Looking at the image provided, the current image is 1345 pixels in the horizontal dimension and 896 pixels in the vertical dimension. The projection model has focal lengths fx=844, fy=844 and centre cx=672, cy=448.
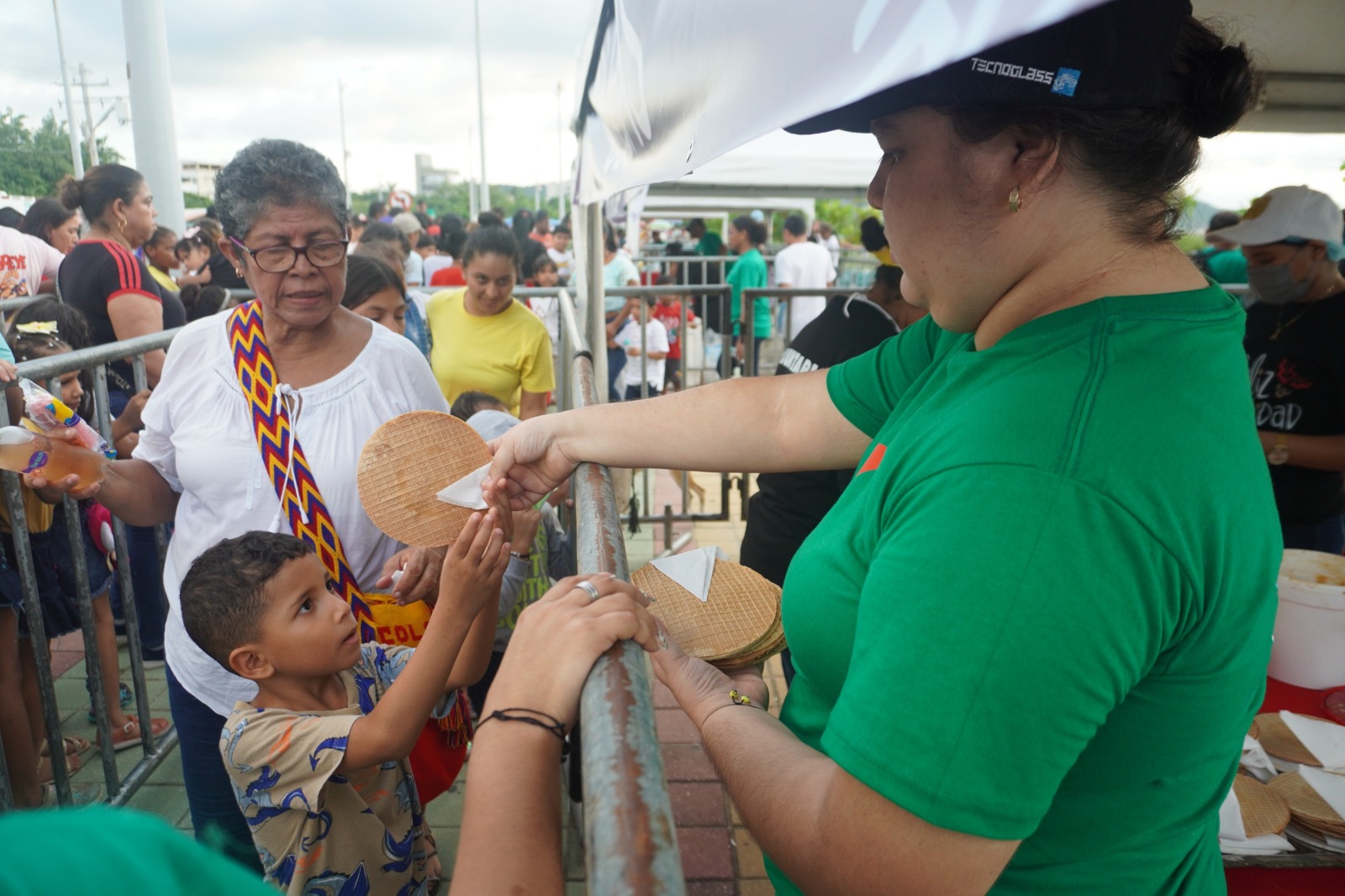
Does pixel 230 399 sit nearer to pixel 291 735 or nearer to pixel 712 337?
pixel 291 735

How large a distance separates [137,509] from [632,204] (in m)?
9.38

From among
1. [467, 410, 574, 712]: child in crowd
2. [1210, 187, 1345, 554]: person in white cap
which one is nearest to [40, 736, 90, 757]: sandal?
[467, 410, 574, 712]: child in crowd

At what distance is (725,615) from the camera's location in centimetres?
165

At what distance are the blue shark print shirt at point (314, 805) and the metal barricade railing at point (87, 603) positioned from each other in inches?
58.8

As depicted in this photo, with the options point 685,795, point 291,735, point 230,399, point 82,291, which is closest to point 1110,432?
point 291,735

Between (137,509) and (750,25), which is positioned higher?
(750,25)

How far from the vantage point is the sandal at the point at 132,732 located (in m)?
3.62

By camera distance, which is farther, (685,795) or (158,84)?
(158,84)

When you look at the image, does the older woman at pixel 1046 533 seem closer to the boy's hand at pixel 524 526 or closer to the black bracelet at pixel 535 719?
the black bracelet at pixel 535 719

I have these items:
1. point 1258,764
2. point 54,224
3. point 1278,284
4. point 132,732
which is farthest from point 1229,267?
point 54,224

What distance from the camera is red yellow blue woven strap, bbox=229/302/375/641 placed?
2.15 metres

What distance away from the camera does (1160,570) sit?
777 mm

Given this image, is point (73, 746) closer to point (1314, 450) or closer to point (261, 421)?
point (261, 421)

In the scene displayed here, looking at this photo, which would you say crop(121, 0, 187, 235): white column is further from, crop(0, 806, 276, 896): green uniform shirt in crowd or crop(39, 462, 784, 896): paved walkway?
crop(0, 806, 276, 896): green uniform shirt in crowd
